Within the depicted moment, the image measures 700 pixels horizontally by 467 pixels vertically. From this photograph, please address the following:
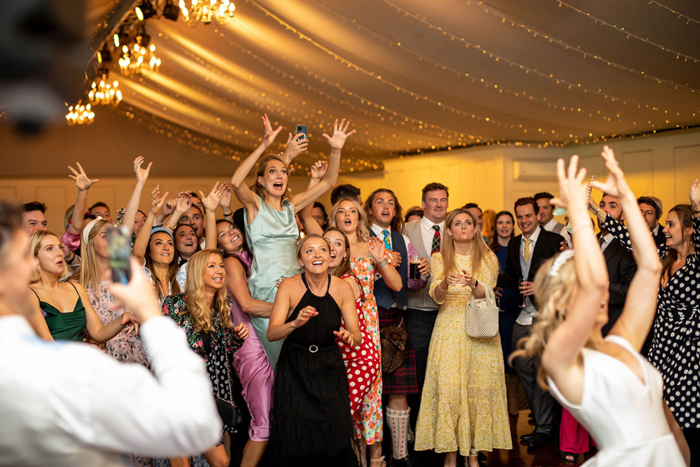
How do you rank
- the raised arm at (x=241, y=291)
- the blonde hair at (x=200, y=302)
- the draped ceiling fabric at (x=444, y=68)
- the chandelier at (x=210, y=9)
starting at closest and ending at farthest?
1. the blonde hair at (x=200, y=302)
2. the raised arm at (x=241, y=291)
3. the draped ceiling fabric at (x=444, y=68)
4. the chandelier at (x=210, y=9)

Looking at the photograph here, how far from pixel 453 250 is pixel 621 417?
8.08 ft

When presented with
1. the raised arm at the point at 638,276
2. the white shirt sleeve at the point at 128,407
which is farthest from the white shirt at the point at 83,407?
the raised arm at the point at 638,276

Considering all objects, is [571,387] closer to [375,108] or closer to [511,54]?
[511,54]

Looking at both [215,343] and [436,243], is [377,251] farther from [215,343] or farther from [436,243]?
[215,343]

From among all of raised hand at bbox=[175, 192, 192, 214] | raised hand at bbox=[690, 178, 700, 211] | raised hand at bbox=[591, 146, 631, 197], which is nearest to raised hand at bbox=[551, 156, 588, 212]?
raised hand at bbox=[591, 146, 631, 197]

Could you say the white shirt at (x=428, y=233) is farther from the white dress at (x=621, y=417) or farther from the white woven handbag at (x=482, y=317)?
the white dress at (x=621, y=417)

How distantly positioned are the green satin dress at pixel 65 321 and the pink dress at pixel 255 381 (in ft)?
3.21

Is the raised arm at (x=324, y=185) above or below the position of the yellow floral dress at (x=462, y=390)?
above

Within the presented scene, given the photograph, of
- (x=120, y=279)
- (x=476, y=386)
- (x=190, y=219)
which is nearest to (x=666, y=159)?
(x=476, y=386)

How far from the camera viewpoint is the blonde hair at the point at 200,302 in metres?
3.47

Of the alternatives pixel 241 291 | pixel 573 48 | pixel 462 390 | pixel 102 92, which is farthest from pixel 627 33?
pixel 102 92

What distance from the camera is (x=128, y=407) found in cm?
118

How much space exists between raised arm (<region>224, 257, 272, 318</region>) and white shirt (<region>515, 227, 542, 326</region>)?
2032mm

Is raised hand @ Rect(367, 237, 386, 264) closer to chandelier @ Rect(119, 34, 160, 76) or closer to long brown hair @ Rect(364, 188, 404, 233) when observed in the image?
long brown hair @ Rect(364, 188, 404, 233)
